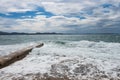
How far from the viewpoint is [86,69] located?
18.7 ft

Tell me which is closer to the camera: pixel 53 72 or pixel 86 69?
pixel 53 72

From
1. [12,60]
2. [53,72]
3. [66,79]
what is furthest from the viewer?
[12,60]

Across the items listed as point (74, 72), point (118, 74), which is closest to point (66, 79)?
point (74, 72)

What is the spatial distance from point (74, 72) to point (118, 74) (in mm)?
1579

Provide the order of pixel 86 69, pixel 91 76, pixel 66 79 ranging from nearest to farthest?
1. pixel 66 79
2. pixel 91 76
3. pixel 86 69

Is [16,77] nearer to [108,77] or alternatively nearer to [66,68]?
[66,68]

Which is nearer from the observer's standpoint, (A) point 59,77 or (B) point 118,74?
(A) point 59,77


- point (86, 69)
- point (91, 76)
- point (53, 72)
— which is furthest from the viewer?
point (86, 69)

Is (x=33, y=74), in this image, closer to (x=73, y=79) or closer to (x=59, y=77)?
(x=59, y=77)

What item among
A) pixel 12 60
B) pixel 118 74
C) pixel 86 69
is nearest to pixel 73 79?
pixel 86 69

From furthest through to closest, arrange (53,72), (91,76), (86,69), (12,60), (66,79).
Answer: (12,60) < (86,69) < (53,72) < (91,76) < (66,79)

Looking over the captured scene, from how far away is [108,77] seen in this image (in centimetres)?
487

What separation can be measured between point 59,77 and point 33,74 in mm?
956

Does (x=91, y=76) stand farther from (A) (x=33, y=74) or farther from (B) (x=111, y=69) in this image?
(A) (x=33, y=74)
